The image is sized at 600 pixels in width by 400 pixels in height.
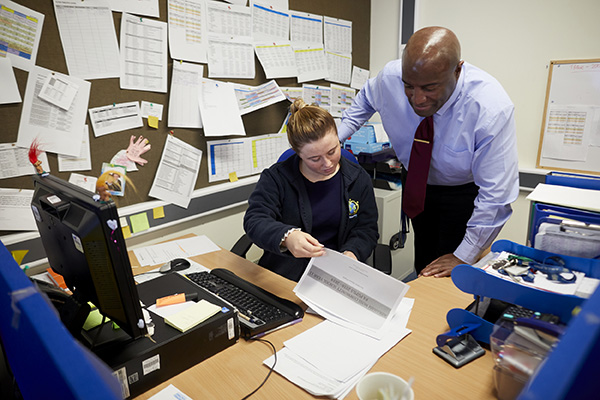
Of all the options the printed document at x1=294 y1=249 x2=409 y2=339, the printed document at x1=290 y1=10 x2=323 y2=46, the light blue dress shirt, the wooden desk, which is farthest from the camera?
the printed document at x1=290 y1=10 x2=323 y2=46

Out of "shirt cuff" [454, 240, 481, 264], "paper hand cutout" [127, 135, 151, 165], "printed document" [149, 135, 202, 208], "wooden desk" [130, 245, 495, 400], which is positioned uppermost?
"paper hand cutout" [127, 135, 151, 165]

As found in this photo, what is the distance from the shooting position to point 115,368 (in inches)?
31.9

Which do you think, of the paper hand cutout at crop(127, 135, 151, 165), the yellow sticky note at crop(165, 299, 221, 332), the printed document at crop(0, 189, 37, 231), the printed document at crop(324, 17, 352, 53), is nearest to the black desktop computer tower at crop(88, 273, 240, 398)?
the yellow sticky note at crop(165, 299, 221, 332)

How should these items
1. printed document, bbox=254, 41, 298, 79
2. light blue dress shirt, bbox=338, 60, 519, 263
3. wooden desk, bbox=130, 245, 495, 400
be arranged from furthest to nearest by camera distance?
1. printed document, bbox=254, 41, 298, 79
2. light blue dress shirt, bbox=338, 60, 519, 263
3. wooden desk, bbox=130, 245, 495, 400

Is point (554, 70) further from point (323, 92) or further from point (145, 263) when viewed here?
point (145, 263)

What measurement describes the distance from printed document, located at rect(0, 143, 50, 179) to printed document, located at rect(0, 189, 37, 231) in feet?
0.23

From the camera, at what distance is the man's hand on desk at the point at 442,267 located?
1.36 metres

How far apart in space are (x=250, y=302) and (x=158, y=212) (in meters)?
0.91

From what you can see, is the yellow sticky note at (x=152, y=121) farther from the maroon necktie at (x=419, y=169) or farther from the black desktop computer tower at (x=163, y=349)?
the maroon necktie at (x=419, y=169)

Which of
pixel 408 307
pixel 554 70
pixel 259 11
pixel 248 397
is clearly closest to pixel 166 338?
pixel 248 397

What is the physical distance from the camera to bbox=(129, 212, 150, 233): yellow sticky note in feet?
5.76

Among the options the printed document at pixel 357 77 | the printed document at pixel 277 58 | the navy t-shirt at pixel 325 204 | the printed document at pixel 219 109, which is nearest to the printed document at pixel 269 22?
the printed document at pixel 277 58

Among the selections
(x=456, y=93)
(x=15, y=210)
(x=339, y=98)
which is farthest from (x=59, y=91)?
(x=339, y=98)

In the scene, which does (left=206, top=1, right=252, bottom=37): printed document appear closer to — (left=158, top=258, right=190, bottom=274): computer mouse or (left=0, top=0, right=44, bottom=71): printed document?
(left=0, top=0, right=44, bottom=71): printed document
